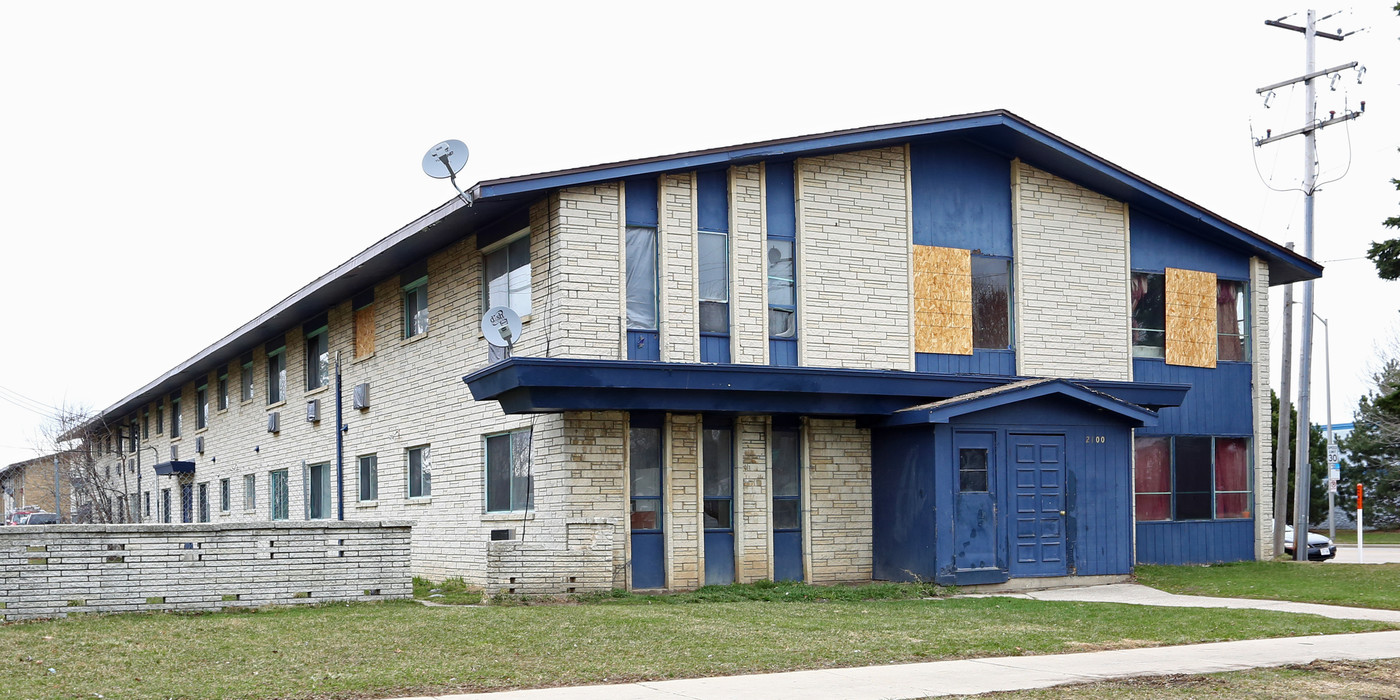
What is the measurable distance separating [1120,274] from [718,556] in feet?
29.5

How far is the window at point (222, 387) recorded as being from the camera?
37.8 metres

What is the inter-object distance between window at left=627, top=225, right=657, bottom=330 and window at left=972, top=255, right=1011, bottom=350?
5.75 meters

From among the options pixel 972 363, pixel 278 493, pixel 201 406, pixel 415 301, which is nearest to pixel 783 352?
pixel 972 363

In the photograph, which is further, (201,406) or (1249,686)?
(201,406)

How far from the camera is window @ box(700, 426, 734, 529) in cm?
1991

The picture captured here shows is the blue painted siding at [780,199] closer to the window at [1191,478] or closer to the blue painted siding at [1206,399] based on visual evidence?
the blue painted siding at [1206,399]

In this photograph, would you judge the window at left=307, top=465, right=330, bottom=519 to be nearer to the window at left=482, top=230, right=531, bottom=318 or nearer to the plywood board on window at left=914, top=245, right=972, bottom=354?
the window at left=482, top=230, right=531, bottom=318

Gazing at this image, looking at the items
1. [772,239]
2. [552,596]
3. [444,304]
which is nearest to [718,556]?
[552,596]

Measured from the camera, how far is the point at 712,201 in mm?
19859

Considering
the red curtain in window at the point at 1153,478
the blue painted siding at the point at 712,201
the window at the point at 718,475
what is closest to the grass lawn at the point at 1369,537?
the red curtain in window at the point at 1153,478

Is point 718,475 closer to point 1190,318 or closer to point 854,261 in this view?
point 854,261

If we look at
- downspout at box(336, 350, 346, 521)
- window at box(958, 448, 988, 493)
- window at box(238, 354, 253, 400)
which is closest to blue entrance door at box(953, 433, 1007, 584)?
window at box(958, 448, 988, 493)

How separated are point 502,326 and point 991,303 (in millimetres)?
8268

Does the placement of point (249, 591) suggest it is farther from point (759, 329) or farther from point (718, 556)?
point (759, 329)
